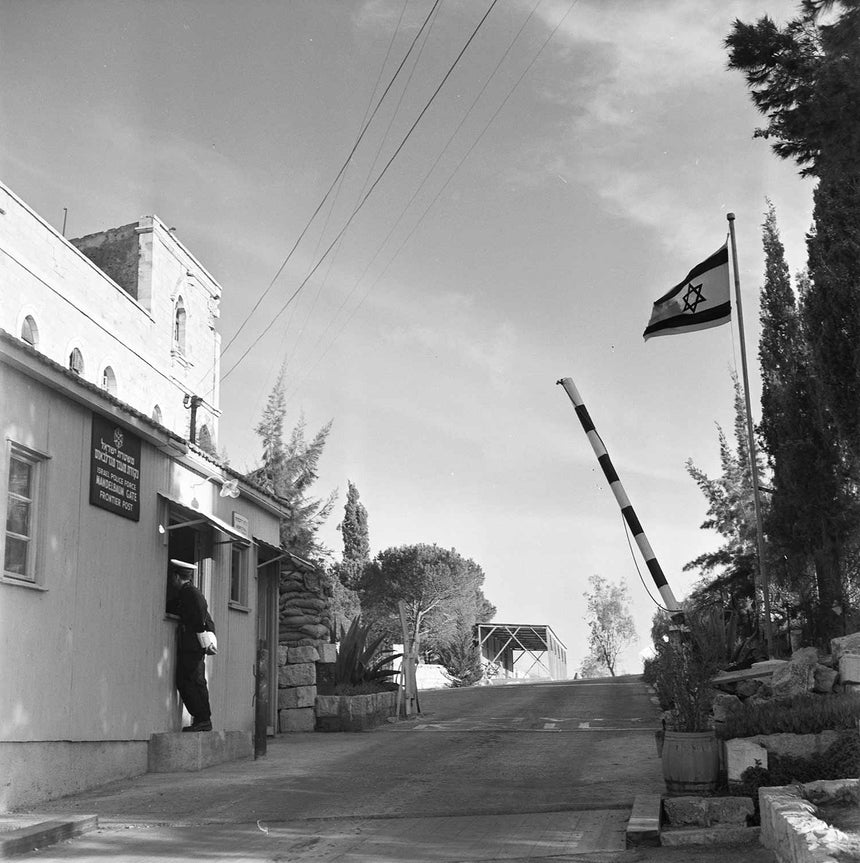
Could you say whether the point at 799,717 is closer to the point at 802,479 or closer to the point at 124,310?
the point at 802,479

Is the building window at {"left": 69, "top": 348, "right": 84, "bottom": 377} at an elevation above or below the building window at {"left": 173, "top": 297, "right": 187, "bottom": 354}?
below

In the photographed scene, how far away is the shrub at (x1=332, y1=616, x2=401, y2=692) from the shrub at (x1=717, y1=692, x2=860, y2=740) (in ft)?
31.6

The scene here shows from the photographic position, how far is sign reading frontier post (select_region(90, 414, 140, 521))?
10.6 metres

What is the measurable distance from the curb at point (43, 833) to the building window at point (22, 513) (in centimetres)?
231

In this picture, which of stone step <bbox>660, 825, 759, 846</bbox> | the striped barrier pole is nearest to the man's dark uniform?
the striped barrier pole

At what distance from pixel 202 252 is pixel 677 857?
97.9 ft

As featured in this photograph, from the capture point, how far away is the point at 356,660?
18.2m

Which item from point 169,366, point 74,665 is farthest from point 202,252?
point 74,665

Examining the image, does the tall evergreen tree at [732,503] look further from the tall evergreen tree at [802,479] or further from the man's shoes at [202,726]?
the man's shoes at [202,726]

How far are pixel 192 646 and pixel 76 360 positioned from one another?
1417 cm

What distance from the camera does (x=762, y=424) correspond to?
1966 cm

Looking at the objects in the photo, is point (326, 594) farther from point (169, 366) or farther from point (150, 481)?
point (169, 366)

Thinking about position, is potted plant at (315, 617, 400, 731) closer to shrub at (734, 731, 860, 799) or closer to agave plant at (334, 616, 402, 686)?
agave plant at (334, 616, 402, 686)

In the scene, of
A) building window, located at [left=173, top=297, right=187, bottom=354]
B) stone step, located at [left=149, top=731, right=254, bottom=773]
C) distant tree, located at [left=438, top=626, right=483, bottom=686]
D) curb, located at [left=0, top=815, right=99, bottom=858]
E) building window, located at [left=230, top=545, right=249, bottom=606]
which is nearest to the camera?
curb, located at [left=0, top=815, right=99, bottom=858]
